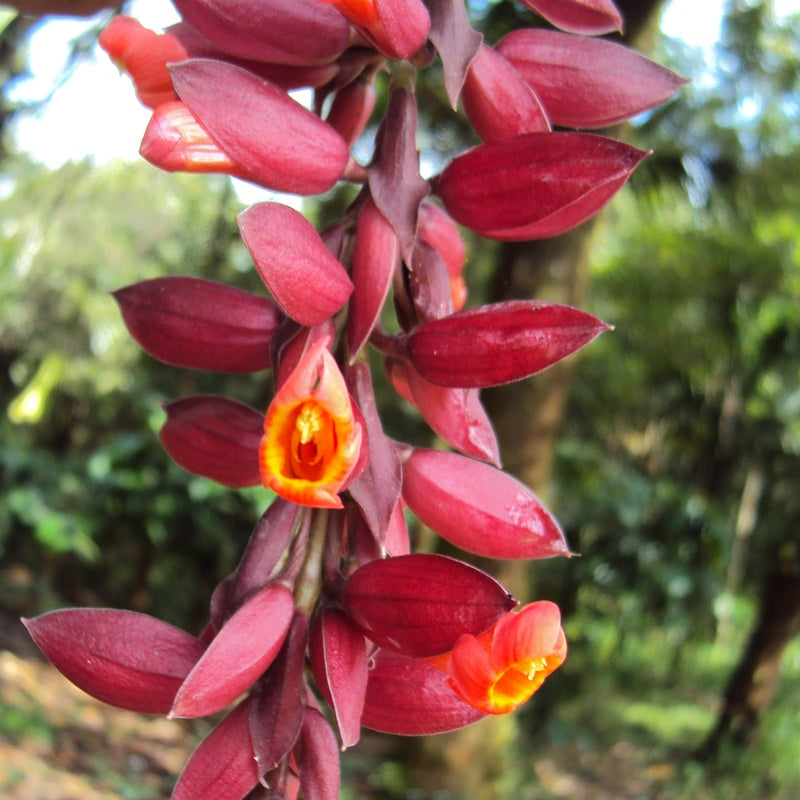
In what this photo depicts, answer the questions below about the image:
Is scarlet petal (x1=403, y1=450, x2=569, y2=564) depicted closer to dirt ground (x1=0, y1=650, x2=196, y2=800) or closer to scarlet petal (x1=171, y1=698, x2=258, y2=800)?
scarlet petal (x1=171, y1=698, x2=258, y2=800)

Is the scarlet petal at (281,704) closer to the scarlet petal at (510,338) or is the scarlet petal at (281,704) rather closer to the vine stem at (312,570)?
the vine stem at (312,570)

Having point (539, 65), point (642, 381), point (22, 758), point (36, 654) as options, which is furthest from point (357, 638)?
point (642, 381)

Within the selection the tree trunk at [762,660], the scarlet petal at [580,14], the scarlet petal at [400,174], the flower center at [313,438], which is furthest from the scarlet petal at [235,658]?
the tree trunk at [762,660]

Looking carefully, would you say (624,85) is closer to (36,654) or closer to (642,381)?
(36,654)

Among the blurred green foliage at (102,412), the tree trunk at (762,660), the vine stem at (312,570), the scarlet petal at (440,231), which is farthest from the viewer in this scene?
the tree trunk at (762,660)

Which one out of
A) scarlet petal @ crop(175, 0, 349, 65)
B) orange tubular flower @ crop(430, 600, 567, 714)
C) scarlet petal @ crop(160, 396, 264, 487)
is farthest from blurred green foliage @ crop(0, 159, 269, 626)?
orange tubular flower @ crop(430, 600, 567, 714)
